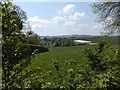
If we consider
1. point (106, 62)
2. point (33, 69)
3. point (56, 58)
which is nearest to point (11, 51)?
point (33, 69)

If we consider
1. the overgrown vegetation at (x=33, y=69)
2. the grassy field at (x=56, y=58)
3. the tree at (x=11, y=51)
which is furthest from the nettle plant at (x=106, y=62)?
the tree at (x=11, y=51)

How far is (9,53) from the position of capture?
3188 millimetres

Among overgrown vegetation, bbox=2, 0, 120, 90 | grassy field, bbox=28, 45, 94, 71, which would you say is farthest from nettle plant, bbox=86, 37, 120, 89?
grassy field, bbox=28, 45, 94, 71

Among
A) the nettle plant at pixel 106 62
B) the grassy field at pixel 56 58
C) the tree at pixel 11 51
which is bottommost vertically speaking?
the grassy field at pixel 56 58

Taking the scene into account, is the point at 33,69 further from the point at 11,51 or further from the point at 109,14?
the point at 109,14

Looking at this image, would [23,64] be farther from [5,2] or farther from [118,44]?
[118,44]

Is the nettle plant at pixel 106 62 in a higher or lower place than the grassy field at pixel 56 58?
higher

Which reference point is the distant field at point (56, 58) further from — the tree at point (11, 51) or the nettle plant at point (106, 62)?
the tree at point (11, 51)

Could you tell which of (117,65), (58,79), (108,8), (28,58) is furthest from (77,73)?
(108,8)

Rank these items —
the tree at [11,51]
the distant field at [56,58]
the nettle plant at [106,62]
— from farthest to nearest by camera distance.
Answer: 1. the distant field at [56,58]
2. the nettle plant at [106,62]
3. the tree at [11,51]

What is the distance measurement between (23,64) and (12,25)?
53 cm

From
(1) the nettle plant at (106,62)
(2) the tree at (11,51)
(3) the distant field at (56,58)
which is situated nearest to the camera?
(2) the tree at (11,51)

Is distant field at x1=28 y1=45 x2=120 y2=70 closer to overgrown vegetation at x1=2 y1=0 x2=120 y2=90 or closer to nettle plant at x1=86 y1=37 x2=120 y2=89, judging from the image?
nettle plant at x1=86 y1=37 x2=120 y2=89

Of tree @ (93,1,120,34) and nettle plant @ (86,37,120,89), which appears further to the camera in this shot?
tree @ (93,1,120,34)
